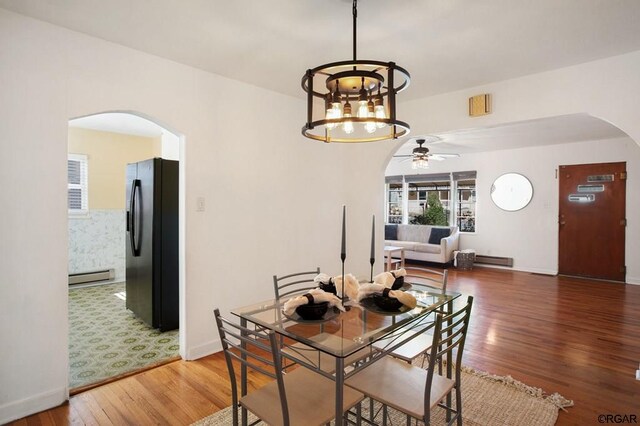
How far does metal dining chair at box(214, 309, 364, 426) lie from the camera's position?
4.33ft

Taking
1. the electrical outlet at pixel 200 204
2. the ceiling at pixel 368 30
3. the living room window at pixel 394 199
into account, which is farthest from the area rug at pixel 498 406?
the living room window at pixel 394 199

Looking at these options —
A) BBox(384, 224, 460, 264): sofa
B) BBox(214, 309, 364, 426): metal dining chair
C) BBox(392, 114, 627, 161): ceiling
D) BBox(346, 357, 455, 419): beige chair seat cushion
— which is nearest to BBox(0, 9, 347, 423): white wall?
BBox(214, 309, 364, 426): metal dining chair

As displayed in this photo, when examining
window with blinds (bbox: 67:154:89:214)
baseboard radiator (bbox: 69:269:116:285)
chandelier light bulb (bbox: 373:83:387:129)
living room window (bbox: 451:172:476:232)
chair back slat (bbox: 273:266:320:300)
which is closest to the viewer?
chandelier light bulb (bbox: 373:83:387:129)

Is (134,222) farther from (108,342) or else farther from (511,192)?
(511,192)

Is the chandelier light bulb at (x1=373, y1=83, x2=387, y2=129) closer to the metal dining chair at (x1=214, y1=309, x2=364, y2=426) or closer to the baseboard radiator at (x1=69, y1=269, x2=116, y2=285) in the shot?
the metal dining chair at (x1=214, y1=309, x2=364, y2=426)

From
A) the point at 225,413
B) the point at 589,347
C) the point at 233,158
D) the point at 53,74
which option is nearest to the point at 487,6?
the point at 233,158

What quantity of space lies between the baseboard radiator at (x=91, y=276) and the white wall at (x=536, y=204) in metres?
7.30

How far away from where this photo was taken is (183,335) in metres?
2.88

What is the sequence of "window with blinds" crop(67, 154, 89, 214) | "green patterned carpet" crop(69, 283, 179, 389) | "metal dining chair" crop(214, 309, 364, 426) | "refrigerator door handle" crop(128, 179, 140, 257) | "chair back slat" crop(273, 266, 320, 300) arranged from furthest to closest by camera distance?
"window with blinds" crop(67, 154, 89, 214)
"refrigerator door handle" crop(128, 179, 140, 257)
"green patterned carpet" crop(69, 283, 179, 389)
"chair back slat" crop(273, 266, 320, 300)
"metal dining chair" crop(214, 309, 364, 426)

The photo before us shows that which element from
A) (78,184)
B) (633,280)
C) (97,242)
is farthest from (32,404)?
(633,280)

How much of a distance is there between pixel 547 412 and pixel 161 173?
3.79 metres

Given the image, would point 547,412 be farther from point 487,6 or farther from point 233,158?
point 233,158

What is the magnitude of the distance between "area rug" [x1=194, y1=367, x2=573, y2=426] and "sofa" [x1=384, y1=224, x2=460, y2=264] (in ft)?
16.1

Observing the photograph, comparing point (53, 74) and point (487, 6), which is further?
point (53, 74)
